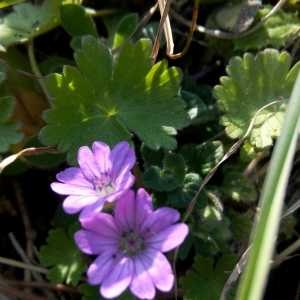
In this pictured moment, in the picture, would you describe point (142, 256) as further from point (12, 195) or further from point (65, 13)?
point (65, 13)

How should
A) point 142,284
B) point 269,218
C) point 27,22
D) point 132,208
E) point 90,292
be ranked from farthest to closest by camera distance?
1. point 27,22
2. point 90,292
3. point 132,208
4. point 142,284
5. point 269,218

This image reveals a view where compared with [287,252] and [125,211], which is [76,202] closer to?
[125,211]

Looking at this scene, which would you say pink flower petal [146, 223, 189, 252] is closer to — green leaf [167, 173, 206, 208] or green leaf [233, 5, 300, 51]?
green leaf [167, 173, 206, 208]

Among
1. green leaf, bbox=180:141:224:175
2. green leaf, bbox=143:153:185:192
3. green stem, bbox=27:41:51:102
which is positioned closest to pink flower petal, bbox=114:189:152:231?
green leaf, bbox=143:153:185:192

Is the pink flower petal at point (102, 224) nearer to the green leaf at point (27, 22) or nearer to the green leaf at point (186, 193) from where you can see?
the green leaf at point (186, 193)

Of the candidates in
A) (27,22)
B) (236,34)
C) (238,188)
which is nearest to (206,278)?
(238,188)

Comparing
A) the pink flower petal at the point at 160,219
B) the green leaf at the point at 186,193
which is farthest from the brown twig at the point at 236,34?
the pink flower petal at the point at 160,219

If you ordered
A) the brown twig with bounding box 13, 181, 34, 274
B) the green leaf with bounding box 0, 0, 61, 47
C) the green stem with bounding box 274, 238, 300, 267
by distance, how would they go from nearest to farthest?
1. the green stem with bounding box 274, 238, 300, 267
2. the brown twig with bounding box 13, 181, 34, 274
3. the green leaf with bounding box 0, 0, 61, 47
